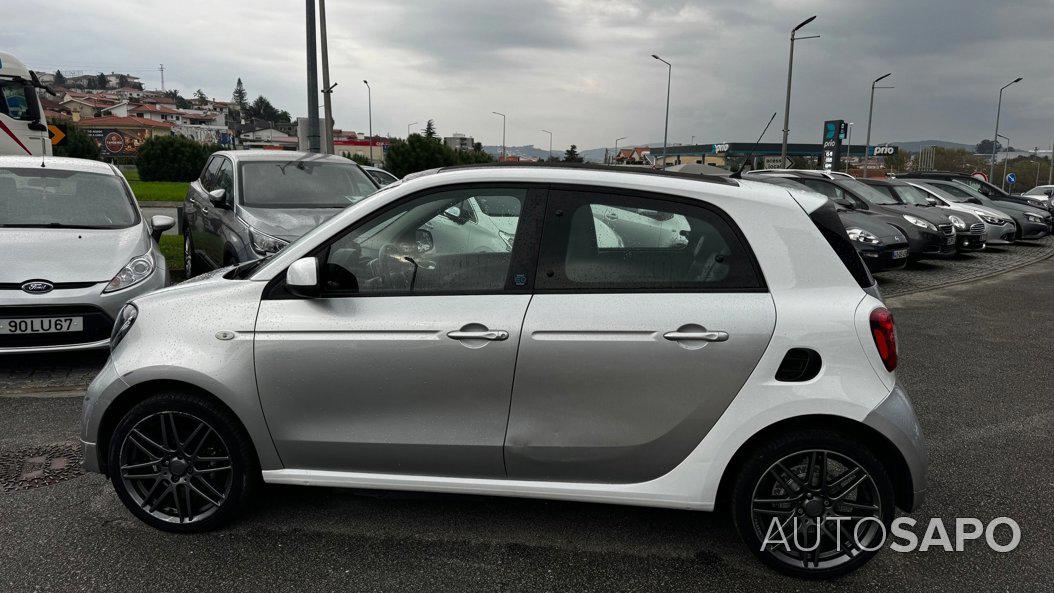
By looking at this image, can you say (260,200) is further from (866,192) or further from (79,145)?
(79,145)

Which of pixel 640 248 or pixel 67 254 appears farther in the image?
pixel 67 254

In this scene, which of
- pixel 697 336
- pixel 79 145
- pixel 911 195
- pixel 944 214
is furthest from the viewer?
pixel 79 145

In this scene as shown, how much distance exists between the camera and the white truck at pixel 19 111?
14820 millimetres

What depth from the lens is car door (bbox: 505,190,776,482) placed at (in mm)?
2854

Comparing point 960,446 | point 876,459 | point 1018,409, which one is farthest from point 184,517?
point 1018,409

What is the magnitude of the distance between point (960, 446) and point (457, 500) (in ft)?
10.1

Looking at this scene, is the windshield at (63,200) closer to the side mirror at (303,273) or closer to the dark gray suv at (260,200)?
the dark gray suv at (260,200)

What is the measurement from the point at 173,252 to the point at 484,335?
9.49m

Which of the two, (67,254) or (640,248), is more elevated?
(640,248)

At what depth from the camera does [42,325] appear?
5.38 m

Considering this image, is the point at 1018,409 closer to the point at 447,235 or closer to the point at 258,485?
the point at 447,235

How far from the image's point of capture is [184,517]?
10.8 feet

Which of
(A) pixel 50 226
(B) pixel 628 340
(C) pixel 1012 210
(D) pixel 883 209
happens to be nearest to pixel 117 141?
(A) pixel 50 226

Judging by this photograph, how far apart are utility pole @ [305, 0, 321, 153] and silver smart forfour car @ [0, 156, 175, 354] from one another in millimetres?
7501
